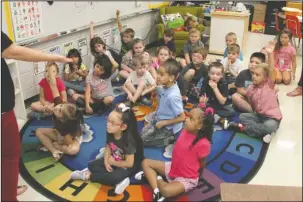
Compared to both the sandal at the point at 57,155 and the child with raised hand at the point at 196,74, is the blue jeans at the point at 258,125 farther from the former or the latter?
the sandal at the point at 57,155

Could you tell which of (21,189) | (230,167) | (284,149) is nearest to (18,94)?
(21,189)

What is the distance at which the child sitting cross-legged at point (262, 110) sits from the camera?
216 cm

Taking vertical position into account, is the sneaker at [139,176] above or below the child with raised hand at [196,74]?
below

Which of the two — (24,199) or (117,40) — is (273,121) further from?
(117,40)

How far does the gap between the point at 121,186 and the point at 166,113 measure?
600 mm

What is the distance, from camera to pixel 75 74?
9.60 feet

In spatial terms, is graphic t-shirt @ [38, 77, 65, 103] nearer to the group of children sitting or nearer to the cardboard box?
the group of children sitting

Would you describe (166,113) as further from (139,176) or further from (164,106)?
(139,176)

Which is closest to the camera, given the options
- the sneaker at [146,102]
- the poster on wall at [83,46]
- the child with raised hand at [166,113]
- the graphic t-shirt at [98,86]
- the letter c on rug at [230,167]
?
the letter c on rug at [230,167]

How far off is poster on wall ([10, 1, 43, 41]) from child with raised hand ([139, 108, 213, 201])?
5.27 feet

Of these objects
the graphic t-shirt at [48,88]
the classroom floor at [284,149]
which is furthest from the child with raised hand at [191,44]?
the graphic t-shirt at [48,88]

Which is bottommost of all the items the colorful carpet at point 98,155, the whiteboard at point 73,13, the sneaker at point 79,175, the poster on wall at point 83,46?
the colorful carpet at point 98,155

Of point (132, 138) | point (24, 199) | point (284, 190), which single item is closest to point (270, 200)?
point (284, 190)

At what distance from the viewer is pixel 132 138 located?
67.4 inches
